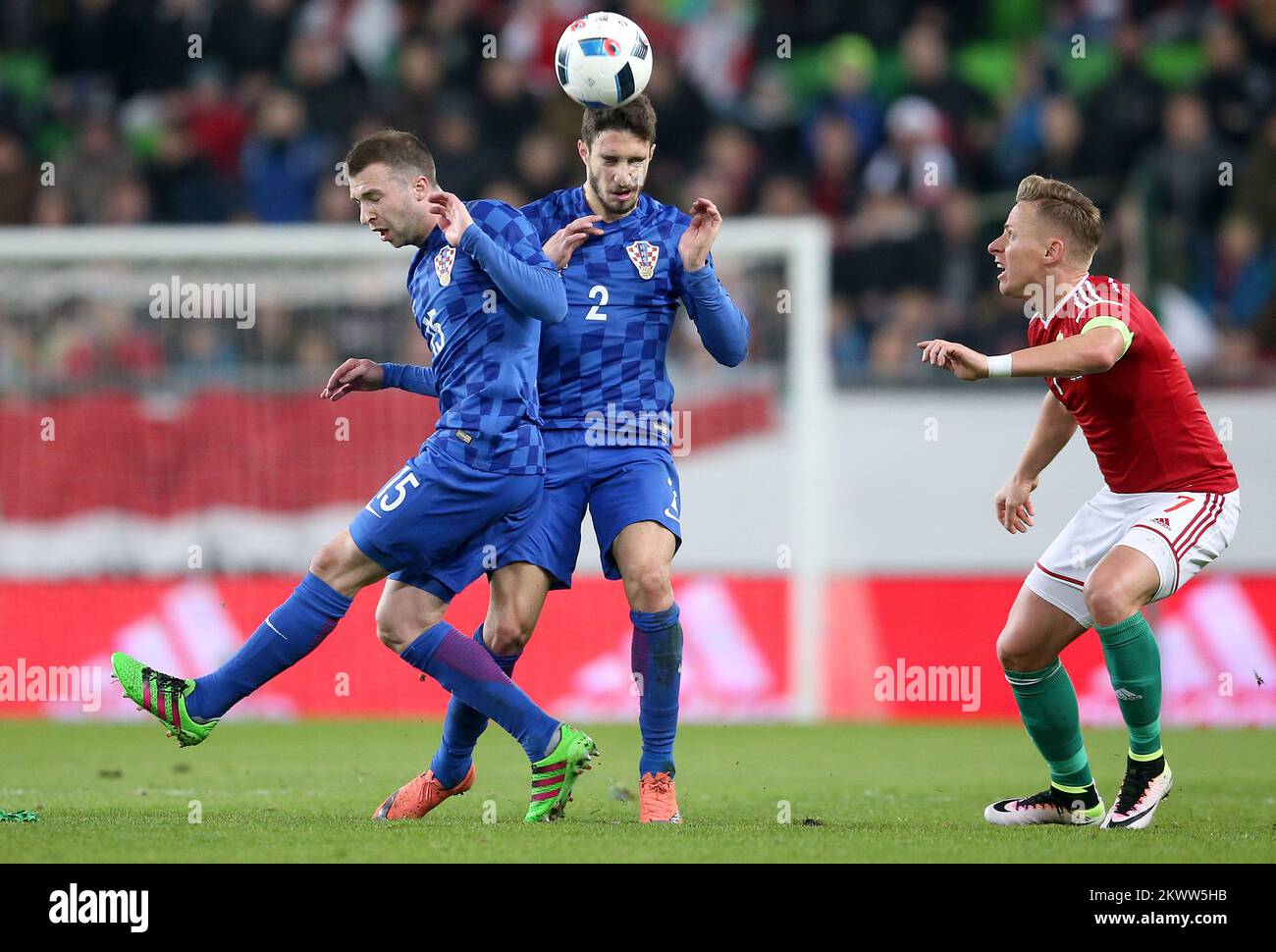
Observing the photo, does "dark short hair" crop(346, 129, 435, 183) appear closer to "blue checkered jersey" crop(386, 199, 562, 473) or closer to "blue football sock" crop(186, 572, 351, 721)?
"blue checkered jersey" crop(386, 199, 562, 473)

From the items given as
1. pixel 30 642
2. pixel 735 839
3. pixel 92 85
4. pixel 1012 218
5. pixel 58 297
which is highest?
pixel 92 85

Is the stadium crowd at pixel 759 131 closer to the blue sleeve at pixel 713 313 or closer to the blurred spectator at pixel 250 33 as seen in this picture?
the blurred spectator at pixel 250 33

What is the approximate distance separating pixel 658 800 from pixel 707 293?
1.71m

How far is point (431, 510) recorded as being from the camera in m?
5.61

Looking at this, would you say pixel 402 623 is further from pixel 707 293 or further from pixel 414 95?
pixel 414 95

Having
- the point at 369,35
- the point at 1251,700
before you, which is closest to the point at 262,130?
the point at 369,35

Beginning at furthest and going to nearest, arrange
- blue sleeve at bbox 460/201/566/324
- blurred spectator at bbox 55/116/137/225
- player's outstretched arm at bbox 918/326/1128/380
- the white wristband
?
1. blurred spectator at bbox 55/116/137/225
2. blue sleeve at bbox 460/201/566/324
3. the white wristband
4. player's outstretched arm at bbox 918/326/1128/380

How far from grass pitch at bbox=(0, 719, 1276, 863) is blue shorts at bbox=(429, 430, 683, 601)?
0.88 meters

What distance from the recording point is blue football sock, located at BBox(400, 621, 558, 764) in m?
5.66

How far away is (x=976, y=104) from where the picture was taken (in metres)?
14.2

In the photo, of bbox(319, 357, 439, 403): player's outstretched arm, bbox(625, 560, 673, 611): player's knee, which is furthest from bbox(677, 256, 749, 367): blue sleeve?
bbox(319, 357, 439, 403): player's outstretched arm

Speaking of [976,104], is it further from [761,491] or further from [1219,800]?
[1219,800]

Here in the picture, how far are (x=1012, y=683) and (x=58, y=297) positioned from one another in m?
6.94

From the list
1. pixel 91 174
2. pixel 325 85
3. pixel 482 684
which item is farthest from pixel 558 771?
pixel 325 85
